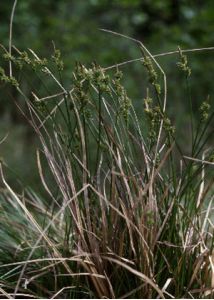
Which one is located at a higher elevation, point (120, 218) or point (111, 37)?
point (120, 218)

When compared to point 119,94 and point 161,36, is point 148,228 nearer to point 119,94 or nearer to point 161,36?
point 119,94

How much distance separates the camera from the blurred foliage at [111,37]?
7.50 m

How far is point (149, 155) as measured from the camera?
2379 mm

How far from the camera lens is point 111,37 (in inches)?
340

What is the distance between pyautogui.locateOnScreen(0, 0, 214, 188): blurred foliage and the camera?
750 centimetres

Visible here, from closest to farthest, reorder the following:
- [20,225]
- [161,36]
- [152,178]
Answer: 1. [152,178]
2. [20,225]
3. [161,36]

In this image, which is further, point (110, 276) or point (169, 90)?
point (169, 90)

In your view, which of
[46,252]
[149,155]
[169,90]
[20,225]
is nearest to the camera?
[149,155]

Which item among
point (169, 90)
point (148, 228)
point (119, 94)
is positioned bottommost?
point (169, 90)

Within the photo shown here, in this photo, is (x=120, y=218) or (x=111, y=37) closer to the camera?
(x=120, y=218)

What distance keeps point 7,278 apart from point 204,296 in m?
0.65

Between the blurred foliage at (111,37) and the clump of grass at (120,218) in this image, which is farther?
the blurred foliage at (111,37)

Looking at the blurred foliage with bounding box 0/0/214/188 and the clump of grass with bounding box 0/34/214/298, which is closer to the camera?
the clump of grass with bounding box 0/34/214/298

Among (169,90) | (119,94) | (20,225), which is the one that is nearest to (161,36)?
(169,90)
